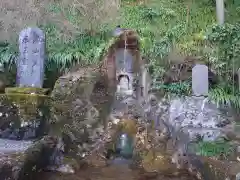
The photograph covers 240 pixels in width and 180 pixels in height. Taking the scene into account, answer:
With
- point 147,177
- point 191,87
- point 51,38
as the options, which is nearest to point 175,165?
point 147,177

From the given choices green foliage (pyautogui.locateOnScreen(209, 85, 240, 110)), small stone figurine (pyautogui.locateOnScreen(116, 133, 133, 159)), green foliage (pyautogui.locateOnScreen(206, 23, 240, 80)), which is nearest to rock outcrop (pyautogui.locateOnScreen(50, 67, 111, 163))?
small stone figurine (pyautogui.locateOnScreen(116, 133, 133, 159))

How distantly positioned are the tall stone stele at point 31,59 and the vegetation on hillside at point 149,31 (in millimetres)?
1607

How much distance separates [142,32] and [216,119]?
12.5ft

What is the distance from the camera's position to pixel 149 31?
9.43m

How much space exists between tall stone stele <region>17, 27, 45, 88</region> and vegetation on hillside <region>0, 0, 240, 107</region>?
161cm

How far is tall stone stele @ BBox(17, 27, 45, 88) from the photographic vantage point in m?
6.67

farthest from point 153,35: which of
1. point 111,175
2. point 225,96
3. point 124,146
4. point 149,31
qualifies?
point 111,175

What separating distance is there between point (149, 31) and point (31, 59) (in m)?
4.05

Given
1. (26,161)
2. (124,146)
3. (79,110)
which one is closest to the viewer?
(26,161)

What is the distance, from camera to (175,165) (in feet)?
20.4

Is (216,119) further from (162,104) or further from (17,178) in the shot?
(17,178)

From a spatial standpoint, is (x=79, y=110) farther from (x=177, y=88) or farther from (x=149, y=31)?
(x=149, y=31)

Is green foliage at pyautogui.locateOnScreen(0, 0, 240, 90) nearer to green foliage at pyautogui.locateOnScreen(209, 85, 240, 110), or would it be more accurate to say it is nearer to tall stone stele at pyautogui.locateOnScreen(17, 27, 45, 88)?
green foliage at pyautogui.locateOnScreen(209, 85, 240, 110)

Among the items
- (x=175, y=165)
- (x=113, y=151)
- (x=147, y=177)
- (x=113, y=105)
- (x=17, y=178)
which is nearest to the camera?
(x=17, y=178)
